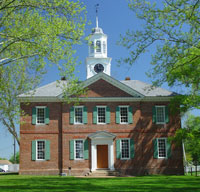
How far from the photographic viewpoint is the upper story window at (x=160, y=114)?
85.7 ft

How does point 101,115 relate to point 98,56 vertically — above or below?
below

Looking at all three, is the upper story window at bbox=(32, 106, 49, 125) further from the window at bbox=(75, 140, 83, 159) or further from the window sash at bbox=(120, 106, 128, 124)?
the window sash at bbox=(120, 106, 128, 124)

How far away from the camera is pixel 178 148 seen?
26047 millimetres

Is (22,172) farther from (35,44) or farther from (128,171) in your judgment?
(35,44)

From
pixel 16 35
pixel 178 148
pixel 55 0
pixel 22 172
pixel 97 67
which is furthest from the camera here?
pixel 97 67

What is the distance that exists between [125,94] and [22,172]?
33.9ft

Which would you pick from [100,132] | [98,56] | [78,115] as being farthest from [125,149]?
[98,56]

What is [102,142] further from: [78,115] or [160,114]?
[160,114]

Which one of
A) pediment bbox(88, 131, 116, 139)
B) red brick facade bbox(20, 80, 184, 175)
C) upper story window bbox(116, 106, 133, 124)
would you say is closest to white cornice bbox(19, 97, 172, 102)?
red brick facade bbox(20, 80, 184, 175)

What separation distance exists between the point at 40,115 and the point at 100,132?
16.6 ft

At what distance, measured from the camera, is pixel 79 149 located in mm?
25000

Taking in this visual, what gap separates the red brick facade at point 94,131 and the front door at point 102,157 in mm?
782

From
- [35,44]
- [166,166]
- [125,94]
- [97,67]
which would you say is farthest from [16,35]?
[97,67]

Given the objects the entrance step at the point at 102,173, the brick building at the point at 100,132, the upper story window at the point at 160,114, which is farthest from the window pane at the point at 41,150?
the upper story window at the point at 160,114
